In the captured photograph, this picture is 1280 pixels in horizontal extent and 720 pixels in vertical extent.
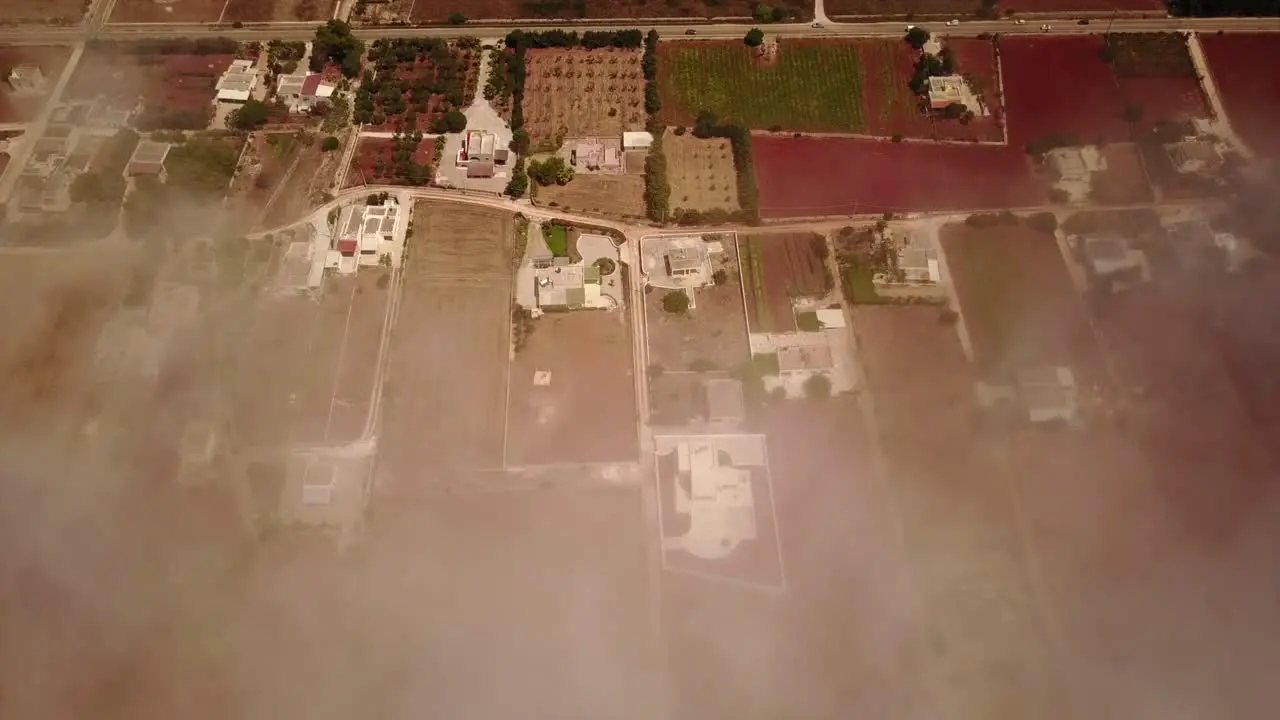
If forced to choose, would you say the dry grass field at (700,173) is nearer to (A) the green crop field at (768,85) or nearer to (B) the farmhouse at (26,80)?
(A) the green crop field at (768,85)

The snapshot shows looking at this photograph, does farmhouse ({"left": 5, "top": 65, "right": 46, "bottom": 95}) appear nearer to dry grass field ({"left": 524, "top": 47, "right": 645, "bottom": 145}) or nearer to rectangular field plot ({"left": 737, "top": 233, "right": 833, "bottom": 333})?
dry grass field ({"left": 524, "top": 47, "right": 645, "bottom": 145})

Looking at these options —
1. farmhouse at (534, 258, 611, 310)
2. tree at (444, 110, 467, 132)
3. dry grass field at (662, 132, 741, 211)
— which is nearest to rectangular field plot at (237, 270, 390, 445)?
farmhouse at (534, 258, 611, 310)

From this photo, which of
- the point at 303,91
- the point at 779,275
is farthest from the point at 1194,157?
→ the point at 303,91

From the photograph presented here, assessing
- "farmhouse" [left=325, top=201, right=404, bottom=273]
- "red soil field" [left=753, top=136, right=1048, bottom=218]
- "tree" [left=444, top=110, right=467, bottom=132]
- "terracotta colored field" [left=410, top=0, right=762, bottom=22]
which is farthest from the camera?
"terracotta colored field" [left=410, top=0, right=762, bottom=22]

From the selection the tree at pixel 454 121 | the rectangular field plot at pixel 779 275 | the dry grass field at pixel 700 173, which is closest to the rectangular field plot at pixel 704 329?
the rectangular field plot at pixel 779 275

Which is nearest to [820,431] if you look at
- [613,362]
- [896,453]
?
[896,453]

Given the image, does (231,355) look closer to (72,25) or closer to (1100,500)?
(72,25)
